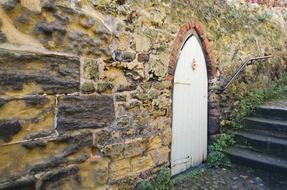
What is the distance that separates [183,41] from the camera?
3809 mm

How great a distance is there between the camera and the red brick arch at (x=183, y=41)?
3611mm

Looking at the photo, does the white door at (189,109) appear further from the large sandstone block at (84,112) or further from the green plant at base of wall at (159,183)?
the large sandstone block at (84,112)

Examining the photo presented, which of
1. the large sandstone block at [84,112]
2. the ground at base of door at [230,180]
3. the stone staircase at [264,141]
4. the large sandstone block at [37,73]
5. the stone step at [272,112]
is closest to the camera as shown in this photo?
the large sandstone block at [37,73]

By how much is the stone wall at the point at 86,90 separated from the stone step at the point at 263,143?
156cm

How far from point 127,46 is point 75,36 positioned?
658mm

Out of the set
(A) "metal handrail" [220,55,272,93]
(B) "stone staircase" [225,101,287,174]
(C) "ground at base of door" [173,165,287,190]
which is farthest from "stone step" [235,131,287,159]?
(A) "metal handrail" [220,55,272,93]

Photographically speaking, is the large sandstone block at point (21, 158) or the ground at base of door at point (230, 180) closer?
the large sandstone block at point (21, 158)

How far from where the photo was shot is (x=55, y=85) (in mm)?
2332

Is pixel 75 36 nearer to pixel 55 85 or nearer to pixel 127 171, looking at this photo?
pixel 55 85

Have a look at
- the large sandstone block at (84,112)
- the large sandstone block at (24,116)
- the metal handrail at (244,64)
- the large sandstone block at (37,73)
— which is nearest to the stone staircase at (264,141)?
the metal handrail at (244,64)

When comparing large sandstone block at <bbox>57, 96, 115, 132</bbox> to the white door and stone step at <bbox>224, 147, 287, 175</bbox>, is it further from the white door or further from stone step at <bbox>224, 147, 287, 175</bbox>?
stone step at <bbox>224, 147, 287, 175</bbox>

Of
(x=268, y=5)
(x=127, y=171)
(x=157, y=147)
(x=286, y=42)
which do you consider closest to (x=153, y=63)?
(x=157, y=147)

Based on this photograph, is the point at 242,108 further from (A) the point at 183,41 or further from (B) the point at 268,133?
(A) the point at 183,41

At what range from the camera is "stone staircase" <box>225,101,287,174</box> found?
3.95 meters
